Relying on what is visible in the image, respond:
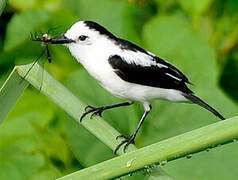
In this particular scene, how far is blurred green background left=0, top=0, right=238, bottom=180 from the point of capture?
2289 millimetres

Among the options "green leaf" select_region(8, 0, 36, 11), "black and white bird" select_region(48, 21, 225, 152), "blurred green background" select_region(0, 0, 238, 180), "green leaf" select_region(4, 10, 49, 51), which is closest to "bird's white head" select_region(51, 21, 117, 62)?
"black and white bird" select_region(48, 21, 225, 152)

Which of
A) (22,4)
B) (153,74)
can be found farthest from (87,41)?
(22,4)

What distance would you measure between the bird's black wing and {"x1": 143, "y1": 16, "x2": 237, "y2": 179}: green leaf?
0.30 m

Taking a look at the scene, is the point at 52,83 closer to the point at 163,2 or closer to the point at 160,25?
the point at 160,25

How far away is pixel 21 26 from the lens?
2.64 metres

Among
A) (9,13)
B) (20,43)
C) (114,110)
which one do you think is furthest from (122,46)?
(9,13)

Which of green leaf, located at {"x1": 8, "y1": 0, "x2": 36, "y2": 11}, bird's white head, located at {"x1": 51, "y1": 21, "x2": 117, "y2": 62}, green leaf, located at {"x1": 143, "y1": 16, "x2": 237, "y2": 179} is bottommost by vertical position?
green leaf, located at {"x1": 143, "y1": 16, "x2": 237, "y2": 179}

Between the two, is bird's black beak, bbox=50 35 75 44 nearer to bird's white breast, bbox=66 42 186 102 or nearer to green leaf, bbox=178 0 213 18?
bird's white breast, bbox=66 42 186 102

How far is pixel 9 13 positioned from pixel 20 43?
60 centimetres

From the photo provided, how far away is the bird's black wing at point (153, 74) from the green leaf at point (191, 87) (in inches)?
12.0

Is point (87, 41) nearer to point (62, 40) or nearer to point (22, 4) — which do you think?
point (62, 40)

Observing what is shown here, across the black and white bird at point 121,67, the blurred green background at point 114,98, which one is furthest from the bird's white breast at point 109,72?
the blurred green background at point 114,98

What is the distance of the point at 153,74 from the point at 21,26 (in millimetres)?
846

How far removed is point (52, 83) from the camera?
1455 mm
